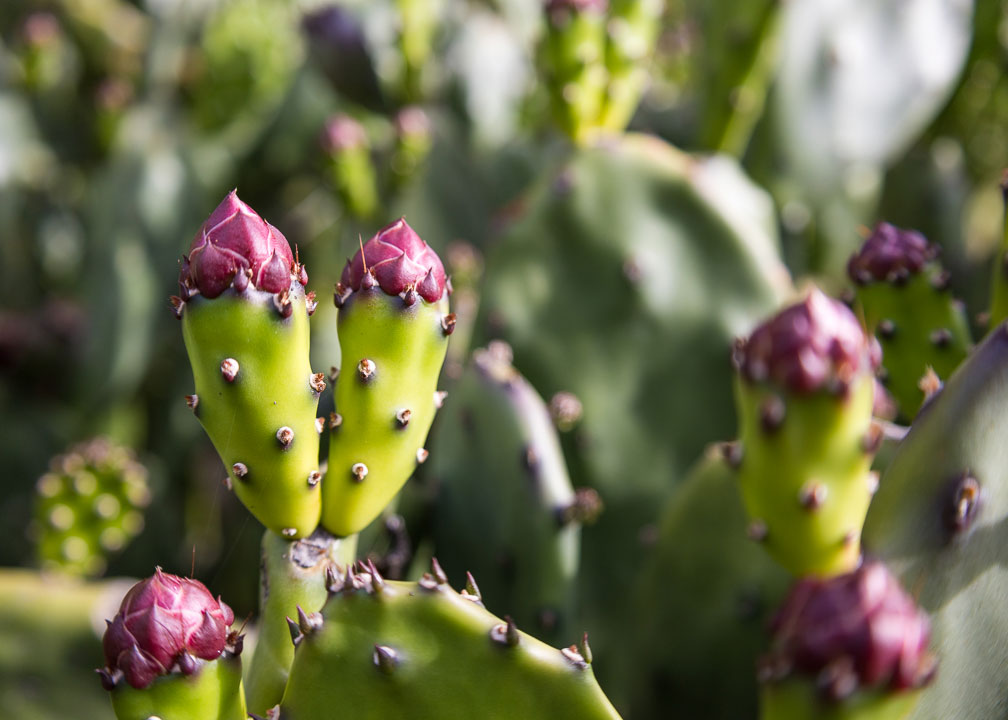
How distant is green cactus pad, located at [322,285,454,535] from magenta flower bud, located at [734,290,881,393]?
0.25 metres

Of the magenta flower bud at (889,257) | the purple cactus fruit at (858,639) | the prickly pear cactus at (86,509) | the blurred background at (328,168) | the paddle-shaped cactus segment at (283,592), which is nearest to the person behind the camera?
the purple cactus fruit at (858,639)

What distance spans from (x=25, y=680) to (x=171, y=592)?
0.76 m

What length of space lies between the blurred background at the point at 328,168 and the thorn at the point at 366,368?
586mm

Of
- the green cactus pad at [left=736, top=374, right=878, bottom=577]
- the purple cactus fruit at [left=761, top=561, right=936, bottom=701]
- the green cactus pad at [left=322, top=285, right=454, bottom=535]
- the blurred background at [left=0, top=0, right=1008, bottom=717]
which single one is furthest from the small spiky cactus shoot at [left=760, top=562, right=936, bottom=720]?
the blurred background at [left=0, top=0, right=1008, bottom=717]

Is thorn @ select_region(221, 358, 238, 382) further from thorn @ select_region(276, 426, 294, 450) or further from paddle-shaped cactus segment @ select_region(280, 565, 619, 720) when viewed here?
paddle-shaped cactus segment @ select_region(280, 565, 619, 720)

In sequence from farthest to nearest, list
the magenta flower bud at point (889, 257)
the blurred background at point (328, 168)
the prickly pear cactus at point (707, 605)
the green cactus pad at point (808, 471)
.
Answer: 1. the blurred background at point (328, 168)
2. the prickly pear cactus at point (707, 605)
3. the magenta flower bud at point (889, 257)
4. the green cactus pad at point (808, 471)

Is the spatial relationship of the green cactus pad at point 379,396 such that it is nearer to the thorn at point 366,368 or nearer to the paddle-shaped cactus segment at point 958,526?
the thorn at point 366,368

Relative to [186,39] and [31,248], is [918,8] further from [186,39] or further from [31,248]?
[31,248]

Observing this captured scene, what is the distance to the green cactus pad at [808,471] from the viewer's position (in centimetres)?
56

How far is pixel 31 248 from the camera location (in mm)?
2383

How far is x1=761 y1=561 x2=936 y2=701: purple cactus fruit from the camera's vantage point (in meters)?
0.46

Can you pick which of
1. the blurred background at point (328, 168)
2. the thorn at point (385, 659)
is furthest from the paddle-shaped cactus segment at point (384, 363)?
the blurred background at point (328, 168)

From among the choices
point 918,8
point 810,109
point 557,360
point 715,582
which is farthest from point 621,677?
point 918,8

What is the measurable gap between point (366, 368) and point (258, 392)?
78mm
